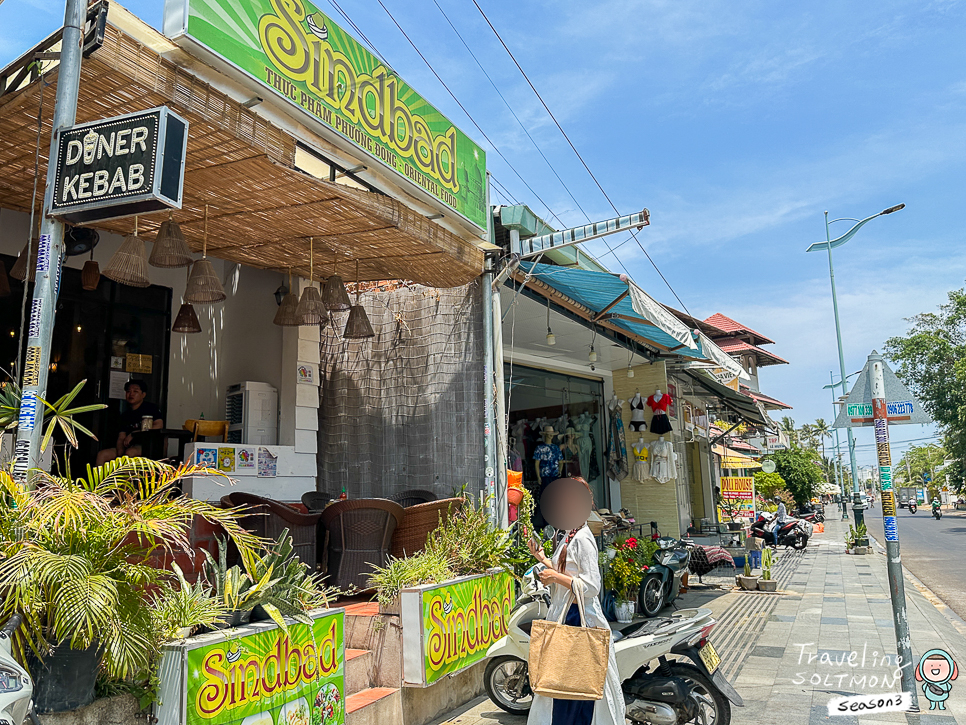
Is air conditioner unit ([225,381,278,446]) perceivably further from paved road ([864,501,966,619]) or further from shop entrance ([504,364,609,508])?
paved road ([864,501,966,619])

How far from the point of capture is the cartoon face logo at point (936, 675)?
493cm

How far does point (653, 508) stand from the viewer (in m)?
12.9

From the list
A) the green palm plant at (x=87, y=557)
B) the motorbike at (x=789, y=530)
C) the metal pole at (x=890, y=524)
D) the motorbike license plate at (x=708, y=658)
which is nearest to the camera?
the green palm plant at (x=87, y=557)

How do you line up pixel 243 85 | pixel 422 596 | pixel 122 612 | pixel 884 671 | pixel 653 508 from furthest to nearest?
1. pixel 653 508
2. pixel 884 671
3. pixel 422 596
4. pixel 243 85
5. pixel 122 612

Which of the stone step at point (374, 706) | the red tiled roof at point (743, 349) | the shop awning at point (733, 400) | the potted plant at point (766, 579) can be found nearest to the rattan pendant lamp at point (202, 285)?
the stone step at point (374, 706)

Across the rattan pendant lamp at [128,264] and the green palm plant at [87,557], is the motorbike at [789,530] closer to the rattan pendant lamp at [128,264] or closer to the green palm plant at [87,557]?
the rattan pendant lamp at [128,264]

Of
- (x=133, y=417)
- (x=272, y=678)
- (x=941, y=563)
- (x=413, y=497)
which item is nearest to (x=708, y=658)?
(x=272, y=678)

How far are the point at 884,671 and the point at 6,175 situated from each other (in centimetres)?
822

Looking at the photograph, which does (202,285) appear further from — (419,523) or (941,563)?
(941,563)

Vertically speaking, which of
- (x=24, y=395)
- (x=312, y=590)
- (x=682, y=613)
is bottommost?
(x=682, y=613)

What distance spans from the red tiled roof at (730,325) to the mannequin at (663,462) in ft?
75.0

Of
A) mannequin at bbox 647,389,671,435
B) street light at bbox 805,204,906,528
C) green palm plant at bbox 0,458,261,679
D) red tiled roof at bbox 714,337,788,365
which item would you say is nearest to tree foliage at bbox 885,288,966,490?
red tiled roof at bbox 714,337,788,365

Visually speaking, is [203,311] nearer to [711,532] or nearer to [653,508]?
[653,508]

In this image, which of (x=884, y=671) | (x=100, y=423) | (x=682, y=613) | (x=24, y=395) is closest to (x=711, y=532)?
(x=884, y=671)
